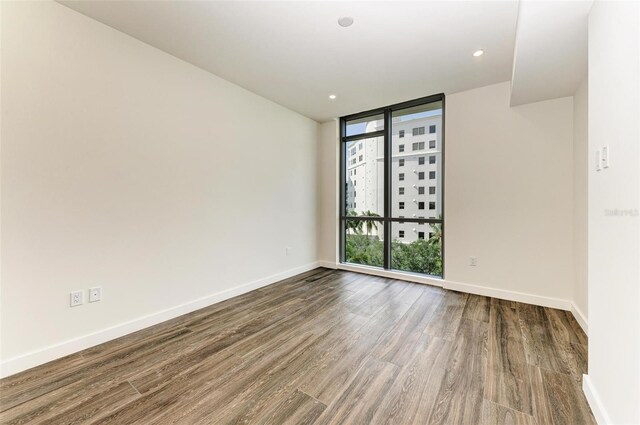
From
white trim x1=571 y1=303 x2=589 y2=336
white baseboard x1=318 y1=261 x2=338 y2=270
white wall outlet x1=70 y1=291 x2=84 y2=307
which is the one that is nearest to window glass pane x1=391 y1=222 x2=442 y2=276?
white baseboard x1=318 y1=261 x2=338 y2=270

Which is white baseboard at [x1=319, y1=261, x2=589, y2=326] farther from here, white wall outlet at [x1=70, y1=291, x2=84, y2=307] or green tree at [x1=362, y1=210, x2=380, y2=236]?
white wall outlet at [x1=70, y1=291, x2=84, y2=307]

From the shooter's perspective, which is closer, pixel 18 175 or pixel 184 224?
pixel 18 175

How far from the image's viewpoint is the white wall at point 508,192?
9.70 feet

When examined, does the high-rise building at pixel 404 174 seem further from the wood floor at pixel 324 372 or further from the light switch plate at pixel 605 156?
the light switch plate at pixel 605 156

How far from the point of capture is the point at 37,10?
1.91 metres

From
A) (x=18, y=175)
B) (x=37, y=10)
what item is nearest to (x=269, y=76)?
(x=37, y=10)

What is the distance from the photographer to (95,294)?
7.22 ft

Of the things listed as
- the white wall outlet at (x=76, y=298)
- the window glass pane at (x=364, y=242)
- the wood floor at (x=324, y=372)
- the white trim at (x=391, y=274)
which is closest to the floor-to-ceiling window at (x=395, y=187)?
the window glass pane at (x=364, y=242)

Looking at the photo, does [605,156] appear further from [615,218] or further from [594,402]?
[594,402]

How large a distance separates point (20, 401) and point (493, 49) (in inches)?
173

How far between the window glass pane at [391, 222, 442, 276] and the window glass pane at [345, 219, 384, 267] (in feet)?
0.73

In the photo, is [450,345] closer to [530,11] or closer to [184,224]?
[530,11]

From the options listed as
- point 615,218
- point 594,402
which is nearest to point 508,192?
point 615,218

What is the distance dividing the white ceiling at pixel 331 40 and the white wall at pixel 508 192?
48 cm
